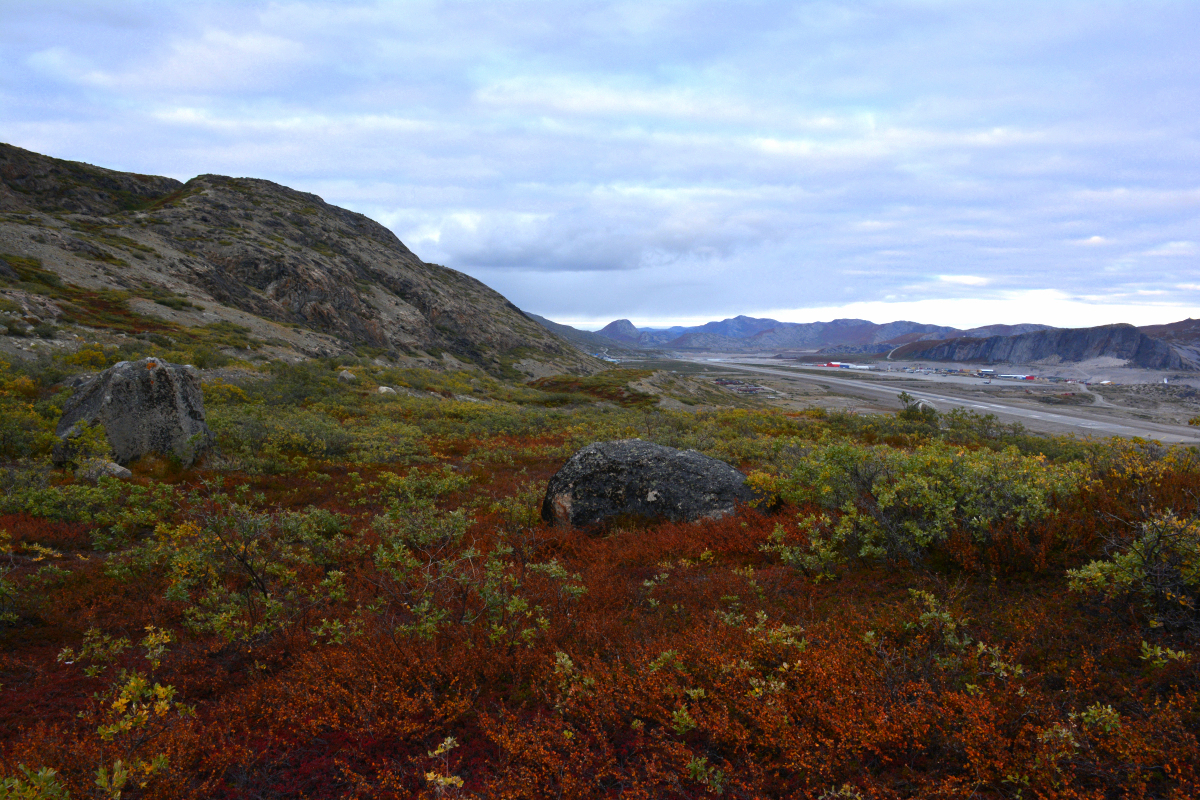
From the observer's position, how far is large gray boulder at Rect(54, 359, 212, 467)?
36.8 ft

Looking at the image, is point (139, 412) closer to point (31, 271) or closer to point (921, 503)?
point (921, 503)

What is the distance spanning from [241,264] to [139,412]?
6087cm

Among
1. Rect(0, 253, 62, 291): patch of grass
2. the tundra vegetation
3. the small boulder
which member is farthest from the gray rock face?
Rect(0, 253, 62, 291): patch of grass

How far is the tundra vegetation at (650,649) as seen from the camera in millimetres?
3080

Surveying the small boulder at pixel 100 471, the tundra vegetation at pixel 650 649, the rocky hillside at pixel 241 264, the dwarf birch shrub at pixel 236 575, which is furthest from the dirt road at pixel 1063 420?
the rocky hillside at pixel 241 264

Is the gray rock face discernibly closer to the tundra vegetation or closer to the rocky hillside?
the tundra vegetation

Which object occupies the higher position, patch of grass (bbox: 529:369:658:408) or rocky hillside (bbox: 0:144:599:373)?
rocky hillside (bbox: 0:144:599:373)

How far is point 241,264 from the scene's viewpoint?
5988cm

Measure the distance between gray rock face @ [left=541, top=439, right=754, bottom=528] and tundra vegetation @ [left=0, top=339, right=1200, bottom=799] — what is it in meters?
0.72

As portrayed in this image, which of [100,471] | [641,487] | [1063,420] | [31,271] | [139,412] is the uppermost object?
[31,271]

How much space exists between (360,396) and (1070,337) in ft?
803

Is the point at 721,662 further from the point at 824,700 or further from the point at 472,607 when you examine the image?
the point at 472,607

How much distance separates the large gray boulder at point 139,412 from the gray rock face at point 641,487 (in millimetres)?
9096

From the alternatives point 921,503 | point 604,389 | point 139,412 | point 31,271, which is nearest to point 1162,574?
point 921,503
